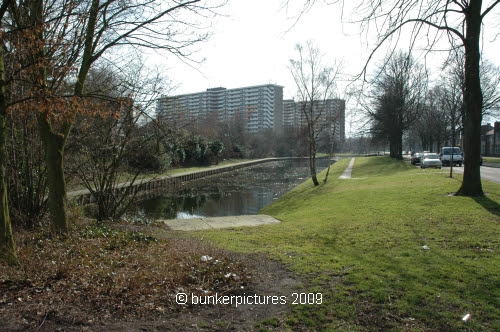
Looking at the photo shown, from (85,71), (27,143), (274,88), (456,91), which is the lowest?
(27,143)

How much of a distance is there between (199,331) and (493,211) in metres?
9.61

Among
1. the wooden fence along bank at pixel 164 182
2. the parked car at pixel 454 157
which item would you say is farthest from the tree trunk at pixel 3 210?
the parked car at pixel 454 157

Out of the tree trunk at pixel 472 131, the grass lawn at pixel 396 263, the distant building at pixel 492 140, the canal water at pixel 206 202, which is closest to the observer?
the grass lawn at pixel 396 263

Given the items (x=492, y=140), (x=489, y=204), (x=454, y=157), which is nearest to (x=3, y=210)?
(x=489, y=204)

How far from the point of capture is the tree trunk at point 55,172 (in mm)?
7312

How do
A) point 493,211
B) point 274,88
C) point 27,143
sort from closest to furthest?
point 27,143, point 493,211, point 274,88

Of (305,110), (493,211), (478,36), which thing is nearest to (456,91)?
(305,110)

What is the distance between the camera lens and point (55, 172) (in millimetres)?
7543

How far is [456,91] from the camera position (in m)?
40.0

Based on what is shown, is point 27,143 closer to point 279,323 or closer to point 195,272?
point 195,272

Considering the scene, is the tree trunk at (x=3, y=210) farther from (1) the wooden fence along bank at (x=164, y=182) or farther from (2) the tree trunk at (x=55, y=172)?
(1) the wooden fence along bank at (x=164, y=182)

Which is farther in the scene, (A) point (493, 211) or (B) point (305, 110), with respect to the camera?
(B) point (305, 110)

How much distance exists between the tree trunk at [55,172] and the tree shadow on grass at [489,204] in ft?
35.2

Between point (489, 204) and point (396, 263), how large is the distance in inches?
275
